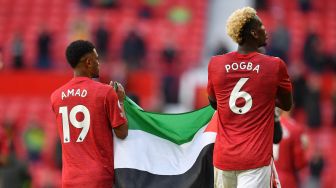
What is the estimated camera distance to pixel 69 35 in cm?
2441

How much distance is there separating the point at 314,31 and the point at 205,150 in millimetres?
15722

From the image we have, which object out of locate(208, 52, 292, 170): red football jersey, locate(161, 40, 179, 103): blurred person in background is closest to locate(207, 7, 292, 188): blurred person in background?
locate(208, 52, 292, 170): red football jersey

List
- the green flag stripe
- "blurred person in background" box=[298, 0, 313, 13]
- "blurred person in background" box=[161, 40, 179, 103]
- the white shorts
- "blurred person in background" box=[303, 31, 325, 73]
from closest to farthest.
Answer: the white shorts < the green flag stripe < "blurred person in background" box=[161, 40, 179, 103] < "blurred person in background" box=[303, 31, 325, 73] < "blurred person in background" box=[298, 0, 313, 13]

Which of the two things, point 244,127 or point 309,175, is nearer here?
point 244,127

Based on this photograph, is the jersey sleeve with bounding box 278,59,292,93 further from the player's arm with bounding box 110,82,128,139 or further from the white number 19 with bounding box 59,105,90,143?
the white number 19 with bounding box 59,105,90,143

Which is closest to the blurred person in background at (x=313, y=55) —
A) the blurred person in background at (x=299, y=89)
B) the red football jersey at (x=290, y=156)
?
the blurred person in background at (x=299, y=89)

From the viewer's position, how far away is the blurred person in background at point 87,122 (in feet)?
26.8

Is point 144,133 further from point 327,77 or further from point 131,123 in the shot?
point 327,77

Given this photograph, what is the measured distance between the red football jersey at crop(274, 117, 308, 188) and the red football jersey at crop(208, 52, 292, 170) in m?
2.78

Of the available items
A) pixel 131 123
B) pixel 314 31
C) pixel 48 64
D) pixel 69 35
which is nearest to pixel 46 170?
pixel 48 64

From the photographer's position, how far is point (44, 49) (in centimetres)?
2327

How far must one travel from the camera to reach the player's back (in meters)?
8.17

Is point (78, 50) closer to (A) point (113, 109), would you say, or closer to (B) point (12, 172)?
(A) point (113, 109)

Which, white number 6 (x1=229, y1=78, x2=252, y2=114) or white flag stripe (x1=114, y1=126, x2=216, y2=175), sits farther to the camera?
white flag stripe (x1=114, y1=126, x2=216, y2=175)
